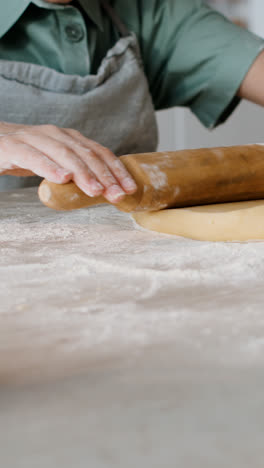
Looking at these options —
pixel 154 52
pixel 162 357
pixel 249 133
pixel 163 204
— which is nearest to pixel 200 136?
pixel 249 133

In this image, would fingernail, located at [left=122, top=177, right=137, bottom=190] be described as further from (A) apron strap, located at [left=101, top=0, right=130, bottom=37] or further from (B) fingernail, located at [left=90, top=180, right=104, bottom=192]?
(A) apron strap, located at [left=101, top=0, right=130, bottom=37]

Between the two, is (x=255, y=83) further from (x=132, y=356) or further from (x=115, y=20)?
(x=132, y=356)

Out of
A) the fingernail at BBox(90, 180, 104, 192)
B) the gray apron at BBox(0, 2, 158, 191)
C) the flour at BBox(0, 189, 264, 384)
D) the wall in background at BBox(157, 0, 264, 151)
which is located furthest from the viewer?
the wall in background at BBox(157, 0, 264, 151)

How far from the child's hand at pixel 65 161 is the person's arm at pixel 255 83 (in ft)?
2.61

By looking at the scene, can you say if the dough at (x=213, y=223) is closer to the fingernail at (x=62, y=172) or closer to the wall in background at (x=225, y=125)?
the fingernail at (x=62, y=172)

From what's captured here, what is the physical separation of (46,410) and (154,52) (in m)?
1.39

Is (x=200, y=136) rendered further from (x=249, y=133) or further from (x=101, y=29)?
(x=101, y=29)

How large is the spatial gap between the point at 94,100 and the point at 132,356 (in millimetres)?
1017

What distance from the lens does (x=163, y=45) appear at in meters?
1.50

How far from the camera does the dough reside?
67 cm

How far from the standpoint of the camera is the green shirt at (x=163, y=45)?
1258mm

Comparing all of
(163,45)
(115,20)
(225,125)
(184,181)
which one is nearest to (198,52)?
(163,45)

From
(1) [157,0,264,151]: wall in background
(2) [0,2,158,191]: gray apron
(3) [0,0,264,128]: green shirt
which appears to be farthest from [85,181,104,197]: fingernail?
(1) [157,0,264,151]: wall in background

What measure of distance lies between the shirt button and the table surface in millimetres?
802
